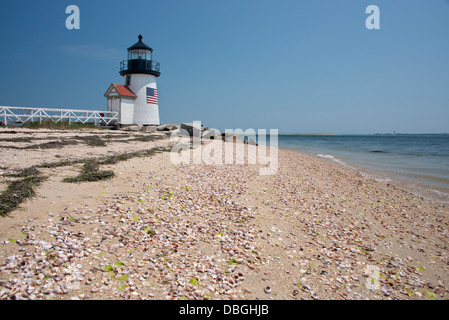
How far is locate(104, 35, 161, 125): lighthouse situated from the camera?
37.1 meters

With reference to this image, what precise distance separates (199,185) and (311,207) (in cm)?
399

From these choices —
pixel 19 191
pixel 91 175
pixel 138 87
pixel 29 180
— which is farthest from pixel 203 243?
pixel 138 87

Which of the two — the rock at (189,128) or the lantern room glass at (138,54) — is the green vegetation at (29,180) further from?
the lantern room glass at (138,54)

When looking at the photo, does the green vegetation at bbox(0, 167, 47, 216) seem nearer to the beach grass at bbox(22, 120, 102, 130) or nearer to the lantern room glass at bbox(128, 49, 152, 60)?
the beach grass at bbox(22, 120, 102, 130)

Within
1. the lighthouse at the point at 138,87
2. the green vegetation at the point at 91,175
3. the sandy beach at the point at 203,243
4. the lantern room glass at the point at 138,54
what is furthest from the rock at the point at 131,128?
the green vegetation at the point at 91,175

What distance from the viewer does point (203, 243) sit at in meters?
5.55

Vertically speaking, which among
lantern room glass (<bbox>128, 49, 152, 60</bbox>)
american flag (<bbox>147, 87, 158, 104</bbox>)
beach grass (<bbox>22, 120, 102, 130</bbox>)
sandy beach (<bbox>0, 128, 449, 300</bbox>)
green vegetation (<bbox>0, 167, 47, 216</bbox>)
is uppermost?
lantern room glass (<bbox>128, 49, 152, 60</bbox>)

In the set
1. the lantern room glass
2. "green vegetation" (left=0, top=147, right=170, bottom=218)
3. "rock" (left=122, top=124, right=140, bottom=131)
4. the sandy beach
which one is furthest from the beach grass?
"green vegetation" (left=0, top=147, right=170, bottom=218)

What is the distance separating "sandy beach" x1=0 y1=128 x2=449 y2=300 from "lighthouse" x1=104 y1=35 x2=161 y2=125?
2893cm

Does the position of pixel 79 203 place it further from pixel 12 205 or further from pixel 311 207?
pixel 311 207

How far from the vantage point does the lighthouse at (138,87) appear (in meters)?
37.1
